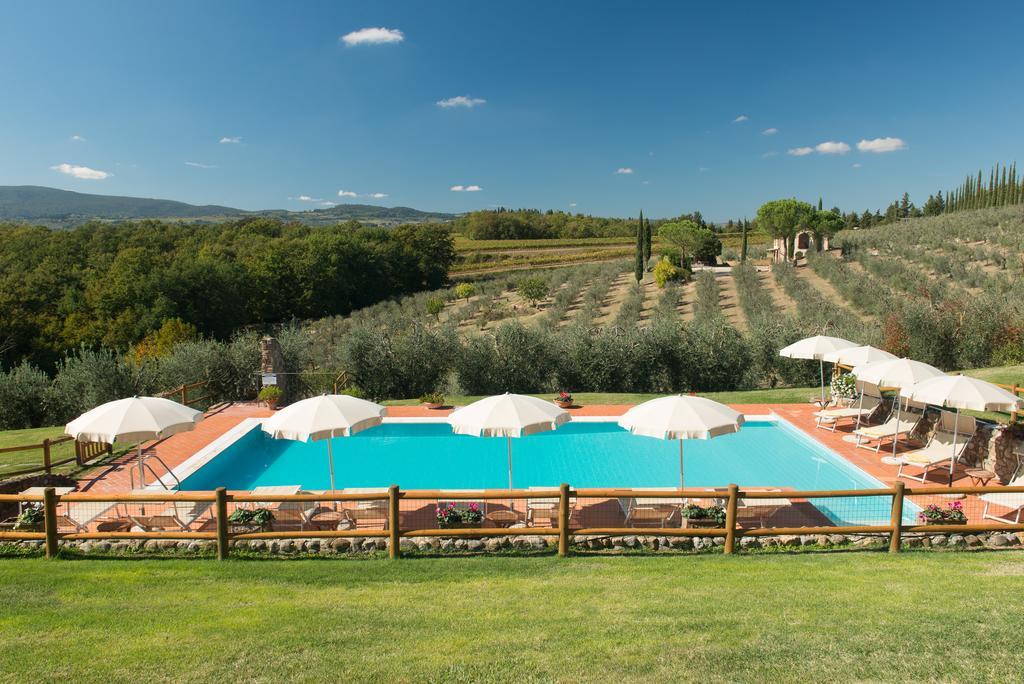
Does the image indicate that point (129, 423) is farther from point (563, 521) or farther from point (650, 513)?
point (650, 513)

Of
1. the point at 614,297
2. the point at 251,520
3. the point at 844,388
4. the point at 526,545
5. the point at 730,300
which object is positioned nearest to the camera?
the point at 526,545

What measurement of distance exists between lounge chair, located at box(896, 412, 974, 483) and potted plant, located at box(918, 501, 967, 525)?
221 centimetres

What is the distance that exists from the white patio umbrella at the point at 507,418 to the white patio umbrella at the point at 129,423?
4680 mm

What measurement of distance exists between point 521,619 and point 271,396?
47.2 ft

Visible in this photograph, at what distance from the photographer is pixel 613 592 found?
645 centimetres

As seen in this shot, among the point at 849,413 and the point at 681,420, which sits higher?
the point at 681,420

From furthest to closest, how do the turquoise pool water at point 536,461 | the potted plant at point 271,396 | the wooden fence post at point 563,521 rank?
the potted plant at point 271,396 < the turquoise pool water at point 536,461 < the wooden fence post at point 563,521

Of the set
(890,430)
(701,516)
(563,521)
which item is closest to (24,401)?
(563,521)

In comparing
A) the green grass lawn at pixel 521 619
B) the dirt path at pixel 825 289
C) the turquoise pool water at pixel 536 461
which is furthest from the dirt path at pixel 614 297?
the green grass lawn at pixel 521 619

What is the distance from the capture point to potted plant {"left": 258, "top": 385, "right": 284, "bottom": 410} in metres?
18.0

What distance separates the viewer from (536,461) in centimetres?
1384

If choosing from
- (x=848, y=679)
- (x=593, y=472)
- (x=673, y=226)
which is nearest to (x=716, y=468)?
(x=593, y=472)

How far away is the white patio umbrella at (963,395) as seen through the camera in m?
9.38

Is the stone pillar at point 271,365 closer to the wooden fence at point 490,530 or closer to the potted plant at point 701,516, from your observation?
the wooden fence at point 490,530
